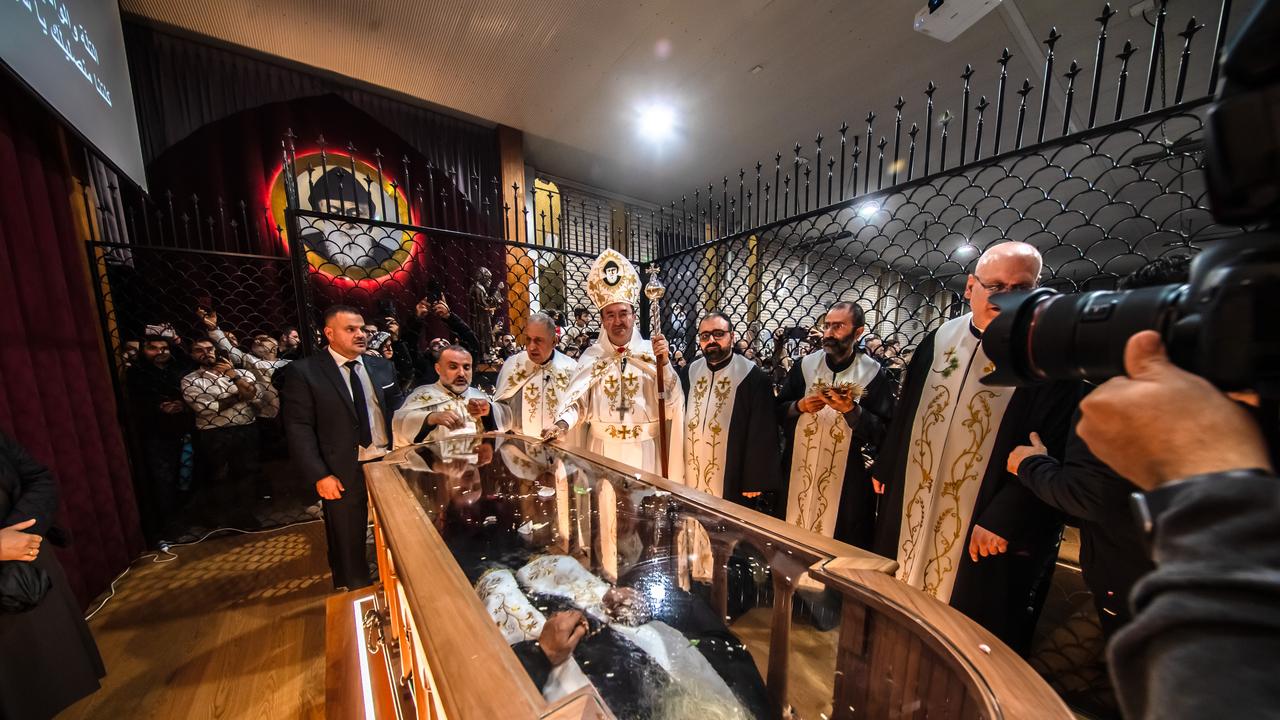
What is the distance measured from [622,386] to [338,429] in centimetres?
187

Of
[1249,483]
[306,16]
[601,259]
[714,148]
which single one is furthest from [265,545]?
[714,148]

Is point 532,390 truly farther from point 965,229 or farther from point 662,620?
point 965,229

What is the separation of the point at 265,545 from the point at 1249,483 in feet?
16.6

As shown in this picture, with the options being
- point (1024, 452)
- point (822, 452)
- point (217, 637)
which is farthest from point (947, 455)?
point (217, 637)

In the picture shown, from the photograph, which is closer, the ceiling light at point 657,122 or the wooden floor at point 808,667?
the wooden floor at point 808,667

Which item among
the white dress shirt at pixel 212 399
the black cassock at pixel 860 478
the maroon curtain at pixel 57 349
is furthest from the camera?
the white dress shirt at pixel 212 399

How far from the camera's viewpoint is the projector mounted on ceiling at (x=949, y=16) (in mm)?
2873

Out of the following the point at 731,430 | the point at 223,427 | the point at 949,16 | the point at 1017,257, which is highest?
the point at 949,16

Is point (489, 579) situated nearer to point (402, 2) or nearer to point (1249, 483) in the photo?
point (1249, 483)

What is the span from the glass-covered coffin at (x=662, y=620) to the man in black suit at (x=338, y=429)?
1.54 meters

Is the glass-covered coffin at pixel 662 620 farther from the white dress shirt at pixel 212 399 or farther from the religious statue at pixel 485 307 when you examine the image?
the white dress shirt at pixel 212 399

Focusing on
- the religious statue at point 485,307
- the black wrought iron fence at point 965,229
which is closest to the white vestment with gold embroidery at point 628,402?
the black wrought iron fence at point 965,229

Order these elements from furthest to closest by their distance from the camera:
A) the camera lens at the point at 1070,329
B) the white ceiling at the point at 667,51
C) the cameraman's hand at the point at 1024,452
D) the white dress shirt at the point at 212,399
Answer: the white dress shirt at the point at 212,399 < the white ceiling at the point at 667,51 < the cameraman's hand at the point at 1024,452 < the camera lens at the point at 1070,329

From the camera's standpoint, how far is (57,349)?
2.47m
